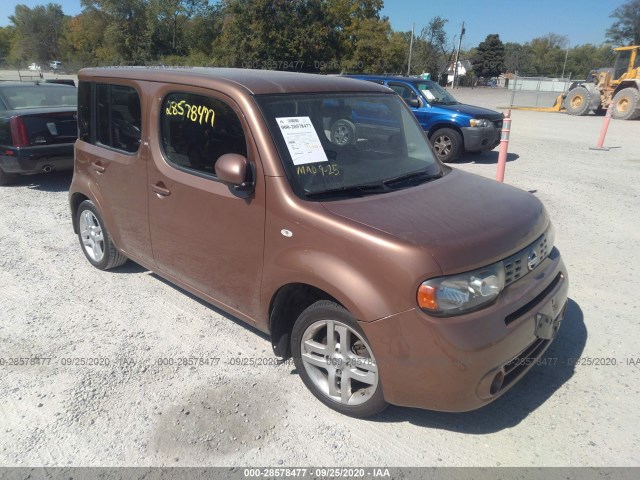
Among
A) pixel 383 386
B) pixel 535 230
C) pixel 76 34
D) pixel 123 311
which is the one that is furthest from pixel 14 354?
pixel 76 34

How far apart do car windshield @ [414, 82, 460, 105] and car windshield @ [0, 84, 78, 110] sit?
7.30 metres

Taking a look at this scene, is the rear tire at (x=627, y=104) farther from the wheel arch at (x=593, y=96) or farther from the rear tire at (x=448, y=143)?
the rear tire at (x=448, y=143)

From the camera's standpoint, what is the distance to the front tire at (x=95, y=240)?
452cm

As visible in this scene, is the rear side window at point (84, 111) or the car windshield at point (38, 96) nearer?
the rear side window at point (84, 111)

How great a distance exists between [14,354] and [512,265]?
11.4ft

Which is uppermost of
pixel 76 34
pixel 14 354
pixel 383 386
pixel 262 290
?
pixel 76 34

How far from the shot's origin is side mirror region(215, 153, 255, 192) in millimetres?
2727

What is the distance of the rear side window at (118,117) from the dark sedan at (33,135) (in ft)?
12.7

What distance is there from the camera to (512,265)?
258cm

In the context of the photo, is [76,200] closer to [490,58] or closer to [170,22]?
[170,22]

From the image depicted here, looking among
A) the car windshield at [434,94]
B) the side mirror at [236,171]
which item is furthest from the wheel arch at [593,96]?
the side mirror at [236,171]

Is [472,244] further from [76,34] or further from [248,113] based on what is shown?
[76,34]

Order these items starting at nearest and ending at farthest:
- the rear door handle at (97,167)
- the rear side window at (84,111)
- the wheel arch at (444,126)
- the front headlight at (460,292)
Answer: the front headlight at (460,292) → the rear door handle at (97,167) → the rear side window at (84,111) → the wheel arch at (444,126)

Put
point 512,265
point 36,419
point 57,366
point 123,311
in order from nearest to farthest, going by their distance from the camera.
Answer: point 512,265 → point 36,419 → point 57,366 → point 123,311
